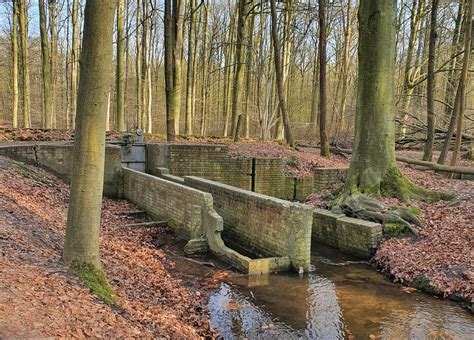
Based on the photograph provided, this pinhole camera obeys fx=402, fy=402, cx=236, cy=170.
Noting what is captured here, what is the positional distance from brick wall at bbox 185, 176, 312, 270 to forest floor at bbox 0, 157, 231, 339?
1.39m

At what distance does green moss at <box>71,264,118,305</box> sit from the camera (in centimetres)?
429

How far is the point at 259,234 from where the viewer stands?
8867 mm

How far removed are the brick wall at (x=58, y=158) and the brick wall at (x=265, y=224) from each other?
184 inches

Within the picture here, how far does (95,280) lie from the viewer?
14.8 feet

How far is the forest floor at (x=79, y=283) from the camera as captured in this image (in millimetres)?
3299

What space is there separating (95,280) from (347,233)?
6495mm

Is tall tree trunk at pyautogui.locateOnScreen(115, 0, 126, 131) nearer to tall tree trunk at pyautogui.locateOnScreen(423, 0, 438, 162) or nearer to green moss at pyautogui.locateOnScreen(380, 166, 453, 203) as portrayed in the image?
tall tree trunk at pyautogui.locateOnScreen(423, 0, 438, 162)

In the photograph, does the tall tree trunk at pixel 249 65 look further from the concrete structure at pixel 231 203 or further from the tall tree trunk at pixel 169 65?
the concrete structure at pixel 231 203

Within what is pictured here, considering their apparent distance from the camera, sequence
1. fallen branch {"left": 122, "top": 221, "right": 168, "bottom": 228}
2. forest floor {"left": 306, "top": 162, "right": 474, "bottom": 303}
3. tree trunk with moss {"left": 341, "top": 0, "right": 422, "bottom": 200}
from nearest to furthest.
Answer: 1. forest floor {"left": 306, "top": 162, "right": 474, "bottom": 303}
2. fallen branch {"left": 122, "top": 221, "right": 168, "bottom": 228}
3. tree trunk with moss {"left": 341, "top": 0, "right": 422, "bottom": 200}

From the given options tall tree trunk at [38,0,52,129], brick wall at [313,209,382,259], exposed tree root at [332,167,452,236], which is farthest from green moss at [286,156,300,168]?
tall tree trunk at [38,0,52,129]

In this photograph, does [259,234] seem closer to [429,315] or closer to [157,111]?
[429,315]

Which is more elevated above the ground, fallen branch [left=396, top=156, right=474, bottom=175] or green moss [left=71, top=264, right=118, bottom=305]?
fallen branch [left=396, top=156, right=474, bottom=175]

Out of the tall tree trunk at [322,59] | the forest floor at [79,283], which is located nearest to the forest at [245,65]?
the tall tree trunk at [322,59]

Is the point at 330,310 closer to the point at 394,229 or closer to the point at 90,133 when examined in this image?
the point at 394,229
